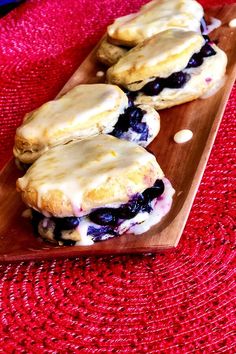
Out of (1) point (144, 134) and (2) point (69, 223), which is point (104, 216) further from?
(1) point (144, 134)

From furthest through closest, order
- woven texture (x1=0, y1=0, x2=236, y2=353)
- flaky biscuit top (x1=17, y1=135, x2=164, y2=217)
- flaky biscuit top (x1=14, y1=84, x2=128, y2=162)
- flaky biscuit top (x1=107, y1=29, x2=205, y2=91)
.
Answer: flaky biscuit top (x1=107, y1=29, x2=205, y2=91)
flaky biscuit top (x1=14, y1=84, x2=128, y2=162)
flaky biscuit top (x1=17, y1=135, x2=164, y2=217)
woven texture (x1=0, y1=0, x2=236, y2=353)

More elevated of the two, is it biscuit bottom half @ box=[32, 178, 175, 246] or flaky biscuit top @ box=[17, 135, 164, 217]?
flaky biscuit top @ box=[17, 135, 164, 217]

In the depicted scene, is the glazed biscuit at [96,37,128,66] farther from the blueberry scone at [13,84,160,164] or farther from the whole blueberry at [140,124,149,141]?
the whole blueberry at [140,124,149,141]

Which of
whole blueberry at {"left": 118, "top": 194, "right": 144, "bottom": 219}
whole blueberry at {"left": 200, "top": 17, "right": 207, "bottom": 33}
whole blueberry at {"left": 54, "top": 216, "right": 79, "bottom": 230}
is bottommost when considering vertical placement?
whole blueberry at {"left": 200, "top": 17, "right": 207, "bottom": 33}

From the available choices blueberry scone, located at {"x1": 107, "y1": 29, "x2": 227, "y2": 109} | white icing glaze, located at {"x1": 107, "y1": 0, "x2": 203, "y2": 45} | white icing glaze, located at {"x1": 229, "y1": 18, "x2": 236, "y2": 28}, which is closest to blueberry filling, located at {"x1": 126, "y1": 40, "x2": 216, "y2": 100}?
blueberry scone, located at {"x1": 107, "y1": 29, "x2": 227, "y2": 109}

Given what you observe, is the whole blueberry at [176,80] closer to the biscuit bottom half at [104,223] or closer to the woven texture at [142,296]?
the woven texture at [142,296]

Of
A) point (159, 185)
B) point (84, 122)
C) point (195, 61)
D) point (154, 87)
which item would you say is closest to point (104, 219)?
point (159, 185)

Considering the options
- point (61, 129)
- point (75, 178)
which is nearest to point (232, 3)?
point (61, 129)
